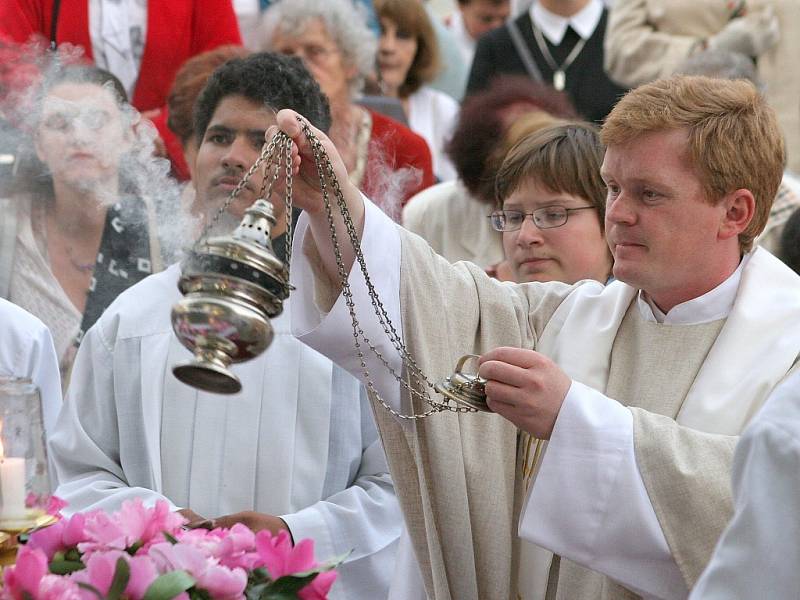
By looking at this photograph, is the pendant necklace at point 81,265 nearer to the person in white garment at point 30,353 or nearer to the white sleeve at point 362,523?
the person in white garment at point 30,353

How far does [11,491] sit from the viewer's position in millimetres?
2291

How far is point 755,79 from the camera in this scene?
19.3ft

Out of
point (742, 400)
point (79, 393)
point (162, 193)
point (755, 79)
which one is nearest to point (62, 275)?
point (162, 193)

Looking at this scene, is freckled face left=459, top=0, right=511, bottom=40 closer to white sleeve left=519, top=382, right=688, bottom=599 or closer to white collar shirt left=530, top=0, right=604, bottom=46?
white collar shirt left=530, top=0, right=604, bottom=46

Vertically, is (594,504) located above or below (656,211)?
below

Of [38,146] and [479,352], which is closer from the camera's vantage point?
[479,352]

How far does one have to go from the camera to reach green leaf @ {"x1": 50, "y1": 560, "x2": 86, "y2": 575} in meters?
2.31

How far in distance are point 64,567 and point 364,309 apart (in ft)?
3.35

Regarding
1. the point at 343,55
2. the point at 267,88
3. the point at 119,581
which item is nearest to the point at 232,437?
the point at 267,88

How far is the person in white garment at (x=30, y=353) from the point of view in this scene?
4.09 metres

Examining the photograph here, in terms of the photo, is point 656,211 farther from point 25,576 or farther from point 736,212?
point 25,576

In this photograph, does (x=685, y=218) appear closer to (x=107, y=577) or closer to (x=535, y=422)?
(x=535, y=422)

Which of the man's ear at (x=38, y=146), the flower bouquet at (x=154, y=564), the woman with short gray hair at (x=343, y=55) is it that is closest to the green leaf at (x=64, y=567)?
the flower bouquet at (x=154, y=564)

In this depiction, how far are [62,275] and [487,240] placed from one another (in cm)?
159
